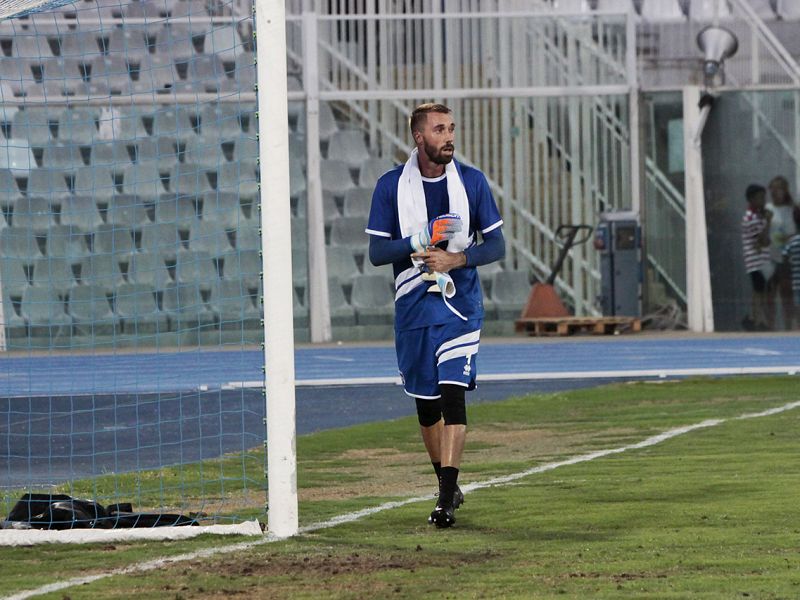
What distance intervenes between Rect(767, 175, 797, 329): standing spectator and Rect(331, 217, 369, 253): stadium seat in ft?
23.5

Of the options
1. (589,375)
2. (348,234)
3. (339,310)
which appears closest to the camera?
(589,375)

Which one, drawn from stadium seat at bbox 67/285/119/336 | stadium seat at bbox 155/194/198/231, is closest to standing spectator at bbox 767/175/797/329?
stadium seat at bbox 155/194/198/231

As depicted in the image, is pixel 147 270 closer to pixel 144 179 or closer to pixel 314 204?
pixel 144 179

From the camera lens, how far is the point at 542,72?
29156 millimetres

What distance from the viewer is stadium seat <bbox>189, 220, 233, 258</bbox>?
A: 27.7m

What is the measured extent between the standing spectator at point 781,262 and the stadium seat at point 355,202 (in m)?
7.16

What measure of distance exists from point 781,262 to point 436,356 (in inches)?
851

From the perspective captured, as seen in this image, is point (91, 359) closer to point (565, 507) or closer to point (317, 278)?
point (317, 278)

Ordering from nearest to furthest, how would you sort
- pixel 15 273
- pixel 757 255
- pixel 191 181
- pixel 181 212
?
1. pixel 15 273
2. pixel 181 212
3. pixel 191 181
4. pixel 757 255

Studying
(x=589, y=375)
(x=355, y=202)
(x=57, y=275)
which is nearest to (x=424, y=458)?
(x=589, y=375)

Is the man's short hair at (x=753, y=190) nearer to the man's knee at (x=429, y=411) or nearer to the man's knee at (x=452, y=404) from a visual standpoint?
the man's knee at (x=429, y=411)

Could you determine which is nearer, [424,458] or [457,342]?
[457,342]

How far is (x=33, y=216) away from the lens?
92.0ft

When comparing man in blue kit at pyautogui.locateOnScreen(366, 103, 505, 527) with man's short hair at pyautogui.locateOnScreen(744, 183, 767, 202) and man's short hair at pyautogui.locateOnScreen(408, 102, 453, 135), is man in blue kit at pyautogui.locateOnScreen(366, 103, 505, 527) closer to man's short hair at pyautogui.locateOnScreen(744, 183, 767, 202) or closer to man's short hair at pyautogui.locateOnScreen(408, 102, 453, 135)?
man's short hair at pyautogui.locateOnScreen(408, 102, 453, 135)
